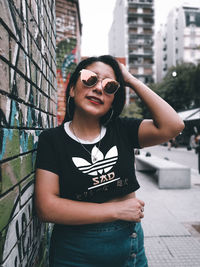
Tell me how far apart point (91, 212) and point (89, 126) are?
0.56 meters

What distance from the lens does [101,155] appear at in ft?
4.32

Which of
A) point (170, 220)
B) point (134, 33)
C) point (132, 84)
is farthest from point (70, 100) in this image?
point (134, 33)

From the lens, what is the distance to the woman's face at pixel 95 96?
1382 millimetres

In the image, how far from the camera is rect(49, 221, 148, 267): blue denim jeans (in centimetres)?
120

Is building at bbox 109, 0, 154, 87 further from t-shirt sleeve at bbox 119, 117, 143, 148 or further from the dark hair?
t-shirt sleeve at bbox 119, 117, 143, 148

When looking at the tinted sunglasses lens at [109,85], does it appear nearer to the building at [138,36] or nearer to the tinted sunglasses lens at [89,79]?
the tinted sunglasses lens at [89,79]

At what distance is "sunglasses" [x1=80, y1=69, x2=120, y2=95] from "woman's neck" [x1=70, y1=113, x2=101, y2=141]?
22cm

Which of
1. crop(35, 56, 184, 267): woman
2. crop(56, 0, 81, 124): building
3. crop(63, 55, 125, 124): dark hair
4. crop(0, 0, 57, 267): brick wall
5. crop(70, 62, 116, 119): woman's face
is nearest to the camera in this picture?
crop(0, 0, 57, 267): brick wall

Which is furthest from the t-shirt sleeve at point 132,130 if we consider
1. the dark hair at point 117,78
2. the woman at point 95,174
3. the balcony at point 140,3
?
the balcony at point 140,3

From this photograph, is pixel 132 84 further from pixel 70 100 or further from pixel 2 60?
pixel 2 60

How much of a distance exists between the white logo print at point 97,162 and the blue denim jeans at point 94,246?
0.31m

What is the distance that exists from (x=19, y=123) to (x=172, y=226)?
11.6 ft

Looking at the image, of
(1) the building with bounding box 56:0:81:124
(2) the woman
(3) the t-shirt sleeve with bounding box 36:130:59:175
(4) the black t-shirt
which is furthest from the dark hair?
(1) the building with bounding box 56:0:81:124

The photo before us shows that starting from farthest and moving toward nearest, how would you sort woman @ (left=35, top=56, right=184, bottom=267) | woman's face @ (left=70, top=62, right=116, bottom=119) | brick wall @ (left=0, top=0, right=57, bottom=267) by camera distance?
woman's face @ (left=70, top=62, right=116, bottom=119) < woman @ (left=35, top=56, right=184, bottom=267) < brick wall @ (left=0, top=0, right=57, bottom=267)
